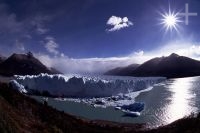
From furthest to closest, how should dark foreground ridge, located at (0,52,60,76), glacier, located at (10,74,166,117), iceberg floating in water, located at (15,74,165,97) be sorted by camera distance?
dark foreground ridge, located at (0,52,60,76) → iceberg floating in water, located at (15,74,165,97) → glacier, located at (10,74,166,117)

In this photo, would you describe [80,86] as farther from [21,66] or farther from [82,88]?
[21,66]

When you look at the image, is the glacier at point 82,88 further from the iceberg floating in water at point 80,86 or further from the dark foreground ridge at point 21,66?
the dark foreground ridge at point 21,66

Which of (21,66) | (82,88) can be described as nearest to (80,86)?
(82,88)

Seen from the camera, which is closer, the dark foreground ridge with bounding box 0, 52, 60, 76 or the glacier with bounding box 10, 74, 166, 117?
the glacier with bounding box 10, 74, 166, 117

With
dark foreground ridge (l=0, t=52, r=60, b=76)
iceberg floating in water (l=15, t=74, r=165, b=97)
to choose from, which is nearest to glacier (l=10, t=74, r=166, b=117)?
iceberg floating in water (l=15, t=74, r=165, b=97)

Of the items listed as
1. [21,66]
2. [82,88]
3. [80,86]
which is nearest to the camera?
[82,88]

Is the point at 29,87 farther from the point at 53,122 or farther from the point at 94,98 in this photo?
the point at 53,122

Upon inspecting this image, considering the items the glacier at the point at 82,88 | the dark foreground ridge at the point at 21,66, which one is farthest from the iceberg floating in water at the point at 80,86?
the dark foreground ridge at the point at 21,66

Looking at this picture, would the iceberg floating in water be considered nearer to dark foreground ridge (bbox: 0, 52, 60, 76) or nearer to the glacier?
the glacier

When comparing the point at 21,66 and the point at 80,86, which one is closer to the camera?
the point at 80,86

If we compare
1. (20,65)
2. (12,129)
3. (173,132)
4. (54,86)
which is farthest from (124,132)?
(20,65)
